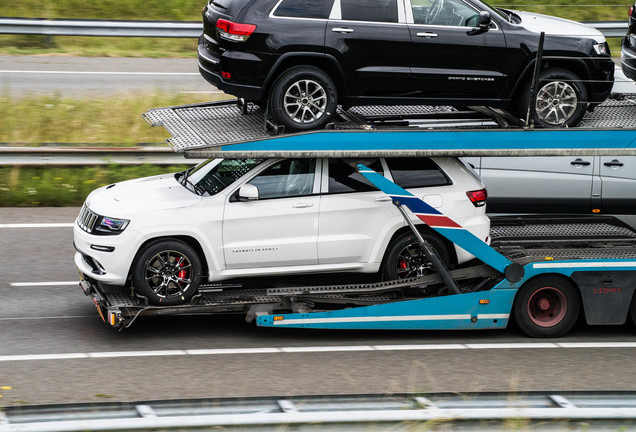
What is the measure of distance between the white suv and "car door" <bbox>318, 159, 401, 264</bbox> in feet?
0.03

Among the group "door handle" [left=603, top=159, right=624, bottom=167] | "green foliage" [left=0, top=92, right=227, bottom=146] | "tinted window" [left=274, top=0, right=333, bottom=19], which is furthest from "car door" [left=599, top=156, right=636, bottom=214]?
"green foliage" [left=0, top=92, right=227, bottom=146]

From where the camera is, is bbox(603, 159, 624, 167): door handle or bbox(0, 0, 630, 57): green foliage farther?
bbox(0, 0, 630, 57): green foliage

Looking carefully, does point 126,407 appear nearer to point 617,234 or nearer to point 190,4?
point 617,234

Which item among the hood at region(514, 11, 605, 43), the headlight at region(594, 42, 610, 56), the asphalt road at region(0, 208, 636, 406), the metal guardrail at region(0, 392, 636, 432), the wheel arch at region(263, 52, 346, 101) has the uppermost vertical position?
the hood at region(514, 11, 605, 43)

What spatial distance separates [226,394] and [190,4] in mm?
16100

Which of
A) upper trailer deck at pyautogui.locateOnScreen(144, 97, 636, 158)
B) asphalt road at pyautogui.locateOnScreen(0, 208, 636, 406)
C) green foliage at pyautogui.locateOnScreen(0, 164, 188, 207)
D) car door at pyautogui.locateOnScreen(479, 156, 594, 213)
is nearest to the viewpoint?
asphalt road at pyautogui.locateOnScreen(0, 208, 636, 406)

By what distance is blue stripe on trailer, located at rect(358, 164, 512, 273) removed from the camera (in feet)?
29.4

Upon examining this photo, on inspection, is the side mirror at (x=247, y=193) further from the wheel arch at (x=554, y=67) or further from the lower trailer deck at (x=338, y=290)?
the wheel arch at (x=554, y=67)

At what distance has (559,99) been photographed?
9422mm

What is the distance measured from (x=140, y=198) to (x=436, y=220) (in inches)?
119

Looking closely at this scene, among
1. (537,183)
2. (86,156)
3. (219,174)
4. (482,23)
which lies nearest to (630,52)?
(537,183)

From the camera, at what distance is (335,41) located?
8844 millimetres

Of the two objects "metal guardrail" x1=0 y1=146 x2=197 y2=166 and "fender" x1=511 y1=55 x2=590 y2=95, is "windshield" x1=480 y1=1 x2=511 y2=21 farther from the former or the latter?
"metal guardrail" x1=0 y1=146 x2=197 y2=166

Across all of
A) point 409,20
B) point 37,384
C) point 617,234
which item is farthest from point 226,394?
point 617,234
